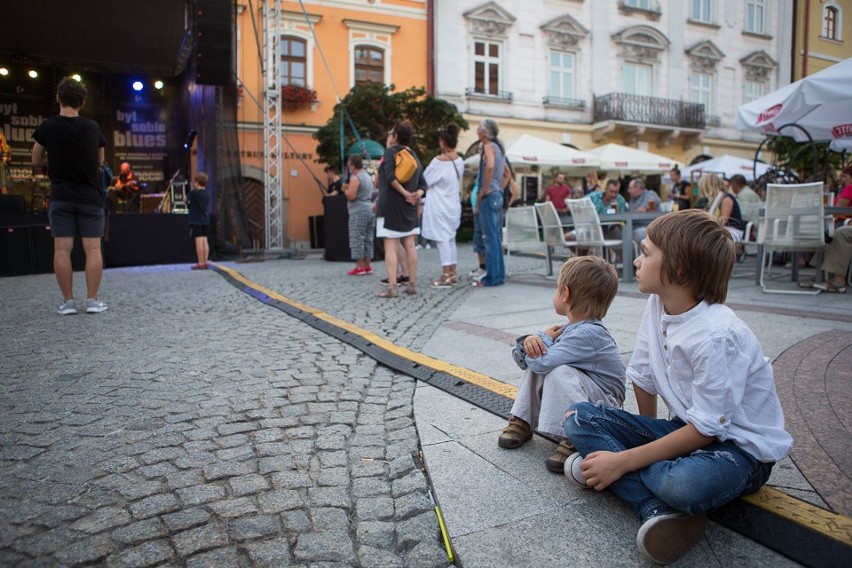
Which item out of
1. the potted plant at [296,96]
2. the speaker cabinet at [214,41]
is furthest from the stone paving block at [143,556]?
the potted plant at [296,96]

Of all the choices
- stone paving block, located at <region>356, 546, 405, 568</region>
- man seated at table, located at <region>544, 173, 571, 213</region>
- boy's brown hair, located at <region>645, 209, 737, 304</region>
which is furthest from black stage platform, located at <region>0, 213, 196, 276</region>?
boy's brown hair, located at <region>645, 209, 737, 304</region>

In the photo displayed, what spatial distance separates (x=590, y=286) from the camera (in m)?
2.29

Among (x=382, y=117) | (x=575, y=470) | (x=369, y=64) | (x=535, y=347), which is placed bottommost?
(x=575, y=470)

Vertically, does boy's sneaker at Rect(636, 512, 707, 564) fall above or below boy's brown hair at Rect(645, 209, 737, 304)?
below

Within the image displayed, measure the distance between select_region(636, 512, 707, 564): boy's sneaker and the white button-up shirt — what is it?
248 millimetres

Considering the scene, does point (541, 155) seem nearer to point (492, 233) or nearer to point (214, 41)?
point (214, 41)

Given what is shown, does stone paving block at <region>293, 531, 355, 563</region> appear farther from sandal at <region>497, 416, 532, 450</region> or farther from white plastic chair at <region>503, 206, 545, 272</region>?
white plastic chair at <region>503, 206, 545, 272</region>

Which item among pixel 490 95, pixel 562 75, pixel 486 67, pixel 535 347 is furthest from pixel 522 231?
pixel 562 75

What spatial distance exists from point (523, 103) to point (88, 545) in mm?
21821

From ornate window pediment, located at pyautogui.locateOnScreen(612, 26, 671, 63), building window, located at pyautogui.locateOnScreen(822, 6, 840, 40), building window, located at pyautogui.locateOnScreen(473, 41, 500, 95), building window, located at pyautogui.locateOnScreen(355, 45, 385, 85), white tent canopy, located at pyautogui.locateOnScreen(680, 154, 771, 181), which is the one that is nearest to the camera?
building window, located at pyautogui.locateOnScreen(822, 6, 840, 40)

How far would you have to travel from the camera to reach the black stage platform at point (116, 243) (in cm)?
1023

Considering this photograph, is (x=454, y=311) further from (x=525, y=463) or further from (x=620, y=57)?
(x=620, y=57)

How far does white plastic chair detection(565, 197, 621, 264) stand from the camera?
→ 780 cm

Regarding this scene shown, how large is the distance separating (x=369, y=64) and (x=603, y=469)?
65.2 ft
